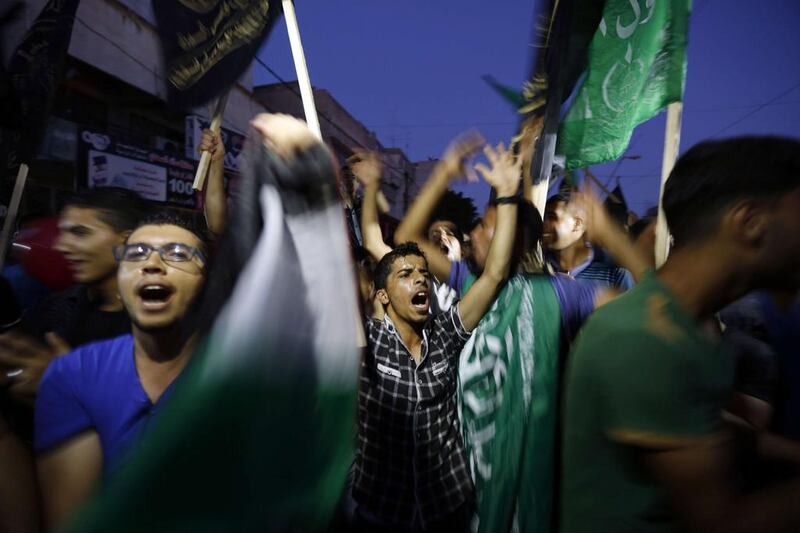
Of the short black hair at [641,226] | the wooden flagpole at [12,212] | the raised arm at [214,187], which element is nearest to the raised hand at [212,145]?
the raised arm at [214,187]

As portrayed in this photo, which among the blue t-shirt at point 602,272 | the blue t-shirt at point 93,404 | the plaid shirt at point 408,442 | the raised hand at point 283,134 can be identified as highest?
the raised hand at point 283,134

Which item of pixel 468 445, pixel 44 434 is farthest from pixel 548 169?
pixel 44 434

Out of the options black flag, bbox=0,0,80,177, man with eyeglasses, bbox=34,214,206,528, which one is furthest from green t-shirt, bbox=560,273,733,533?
black flag, bbox=0,0,80,177

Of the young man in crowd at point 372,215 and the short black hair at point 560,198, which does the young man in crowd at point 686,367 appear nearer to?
the young man in crowd at point 372,215

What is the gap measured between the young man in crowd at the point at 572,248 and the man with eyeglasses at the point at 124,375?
2362 millimetres

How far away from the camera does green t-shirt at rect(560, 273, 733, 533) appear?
97 cm

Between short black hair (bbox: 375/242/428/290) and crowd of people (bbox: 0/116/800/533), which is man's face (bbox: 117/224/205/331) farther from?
short black hair (bbox: 375/242/428/290)

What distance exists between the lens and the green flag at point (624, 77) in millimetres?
2699

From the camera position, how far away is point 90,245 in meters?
2.13

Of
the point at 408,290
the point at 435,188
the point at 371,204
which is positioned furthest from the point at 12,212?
the point at 435,188

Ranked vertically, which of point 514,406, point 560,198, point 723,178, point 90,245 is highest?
point 560,198

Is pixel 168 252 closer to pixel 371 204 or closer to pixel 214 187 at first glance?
pixel 214 187

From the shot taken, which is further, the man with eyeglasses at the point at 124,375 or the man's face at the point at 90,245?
the man's face at the point at 90,245

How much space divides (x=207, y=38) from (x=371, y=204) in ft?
3.94
